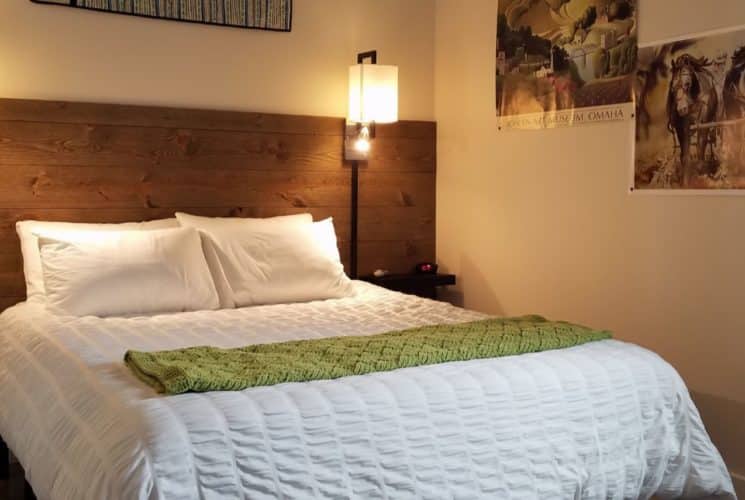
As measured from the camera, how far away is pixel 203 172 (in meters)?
3.80

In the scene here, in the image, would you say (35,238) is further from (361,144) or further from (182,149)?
(361,144)

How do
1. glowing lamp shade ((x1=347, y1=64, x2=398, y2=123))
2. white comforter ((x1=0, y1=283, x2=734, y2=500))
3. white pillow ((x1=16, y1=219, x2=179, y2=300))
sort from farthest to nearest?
1. glowing lamp shade ((x1=347, y1=64, x2=398, y2=123))
2. white pillow ((x1=16, y1=219, x2=179, y2=300))
3. white comforter ((x1=0, y1=283, x2=734, y2=500))

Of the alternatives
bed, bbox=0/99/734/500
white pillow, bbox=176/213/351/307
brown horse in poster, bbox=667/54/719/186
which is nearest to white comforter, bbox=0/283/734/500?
bed, bbox=0/99/734/500

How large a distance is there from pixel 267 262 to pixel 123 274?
1.98ft

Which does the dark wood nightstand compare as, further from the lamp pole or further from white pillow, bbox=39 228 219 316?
white pillow, bbox=39 228 219 316

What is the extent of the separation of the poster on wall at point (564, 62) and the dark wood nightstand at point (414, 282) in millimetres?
792

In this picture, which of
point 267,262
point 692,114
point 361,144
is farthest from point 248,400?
point 361,144

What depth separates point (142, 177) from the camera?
144 inches

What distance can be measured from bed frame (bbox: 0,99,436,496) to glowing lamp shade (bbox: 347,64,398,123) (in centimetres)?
25

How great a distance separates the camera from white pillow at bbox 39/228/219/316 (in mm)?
3082

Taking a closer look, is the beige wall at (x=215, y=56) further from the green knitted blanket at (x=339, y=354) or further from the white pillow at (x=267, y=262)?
the green knitted blanket at (x=339, y=354)

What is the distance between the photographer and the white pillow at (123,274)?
3.08 m

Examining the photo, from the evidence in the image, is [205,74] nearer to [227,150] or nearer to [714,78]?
[227,150]

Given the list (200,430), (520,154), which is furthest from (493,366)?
(520,154)
